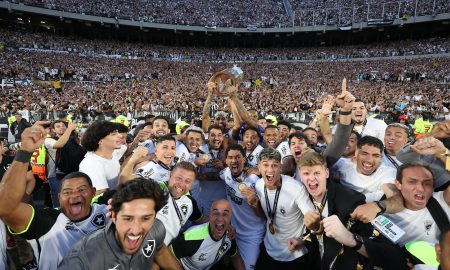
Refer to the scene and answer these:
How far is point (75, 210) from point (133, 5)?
1903 inches

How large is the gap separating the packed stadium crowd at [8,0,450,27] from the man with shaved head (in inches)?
1693

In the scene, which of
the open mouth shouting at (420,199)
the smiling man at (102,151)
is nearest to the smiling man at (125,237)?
the smiling man at (102,151)

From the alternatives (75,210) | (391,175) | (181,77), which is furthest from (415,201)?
(181,77)

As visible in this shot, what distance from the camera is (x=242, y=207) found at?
12.5 feet

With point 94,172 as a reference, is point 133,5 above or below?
above

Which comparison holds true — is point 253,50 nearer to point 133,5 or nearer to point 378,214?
point 133,5

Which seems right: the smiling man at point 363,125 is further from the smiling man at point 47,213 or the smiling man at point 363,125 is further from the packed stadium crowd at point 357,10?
the packed stadium crowd at point 357,10

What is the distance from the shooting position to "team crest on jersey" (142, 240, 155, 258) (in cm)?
229

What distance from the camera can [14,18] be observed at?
37.2 metres

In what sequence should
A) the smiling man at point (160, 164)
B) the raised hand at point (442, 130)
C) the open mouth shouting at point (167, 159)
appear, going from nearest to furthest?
1. the raised hand at point (442, 130)
2. the smiling man at point (160, 164)
3. the open mouth shouting at point (167, 159)

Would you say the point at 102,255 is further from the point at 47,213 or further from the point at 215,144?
the point at 215,144


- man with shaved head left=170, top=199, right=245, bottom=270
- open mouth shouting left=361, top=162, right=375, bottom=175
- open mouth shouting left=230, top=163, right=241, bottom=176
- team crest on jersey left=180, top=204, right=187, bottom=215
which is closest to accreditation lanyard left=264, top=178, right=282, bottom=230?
man with shaved head left=170, top=199, right=245, bottom=270

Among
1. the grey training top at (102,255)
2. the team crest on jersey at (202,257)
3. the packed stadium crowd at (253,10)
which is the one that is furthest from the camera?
the packed stadium crowd at (253,10)

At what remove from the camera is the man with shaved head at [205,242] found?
9.69 ft
